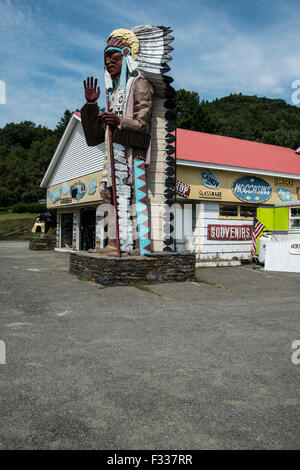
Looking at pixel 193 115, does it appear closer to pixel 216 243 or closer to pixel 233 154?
pixel 233 154

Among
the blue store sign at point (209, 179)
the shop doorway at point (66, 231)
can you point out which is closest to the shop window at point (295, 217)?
the blue store sign at point (209, 179)

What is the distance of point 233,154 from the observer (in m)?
17.2

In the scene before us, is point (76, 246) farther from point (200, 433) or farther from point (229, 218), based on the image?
point (200, 433)

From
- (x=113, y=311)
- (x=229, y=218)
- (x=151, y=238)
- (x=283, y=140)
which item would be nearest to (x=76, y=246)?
(x=229, y=218)

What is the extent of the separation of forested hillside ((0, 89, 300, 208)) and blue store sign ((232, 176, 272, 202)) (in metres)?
24.7

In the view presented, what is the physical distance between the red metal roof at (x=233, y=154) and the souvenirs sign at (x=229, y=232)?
2580mm

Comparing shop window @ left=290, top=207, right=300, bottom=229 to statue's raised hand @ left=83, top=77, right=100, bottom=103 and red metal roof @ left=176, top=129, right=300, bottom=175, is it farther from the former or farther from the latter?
statue's raised hand @ left=83, top=77, right=100, bottom=103

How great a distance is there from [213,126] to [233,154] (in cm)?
2562

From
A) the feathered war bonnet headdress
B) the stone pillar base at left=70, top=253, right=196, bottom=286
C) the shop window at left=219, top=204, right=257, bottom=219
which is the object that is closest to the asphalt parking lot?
the stone pillar base at left=70, top=253, right=196, bottom=286

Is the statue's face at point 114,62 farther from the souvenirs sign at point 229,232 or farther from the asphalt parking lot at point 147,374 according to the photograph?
the souvenirs sign at point 229,232

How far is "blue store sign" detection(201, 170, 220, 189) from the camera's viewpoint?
1480 centimetres

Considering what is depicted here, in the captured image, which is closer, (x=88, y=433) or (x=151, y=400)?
(x=88, y=433)
